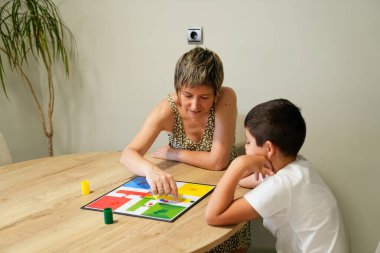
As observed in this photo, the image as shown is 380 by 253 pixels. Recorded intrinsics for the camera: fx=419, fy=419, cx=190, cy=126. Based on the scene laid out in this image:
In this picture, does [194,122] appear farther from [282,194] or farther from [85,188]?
[282,194]

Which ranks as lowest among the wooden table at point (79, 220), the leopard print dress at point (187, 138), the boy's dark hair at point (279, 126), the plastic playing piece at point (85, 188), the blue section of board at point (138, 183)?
the wooden table at point (79, 220)

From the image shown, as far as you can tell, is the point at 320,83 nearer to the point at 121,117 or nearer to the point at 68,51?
the point at 121,117

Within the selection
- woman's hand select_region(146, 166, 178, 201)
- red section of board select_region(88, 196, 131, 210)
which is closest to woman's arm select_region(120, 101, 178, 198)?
woman's hand select_region(146, 166, 178, 201)

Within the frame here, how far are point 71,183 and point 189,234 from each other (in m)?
0.74

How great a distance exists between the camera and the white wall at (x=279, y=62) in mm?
2227

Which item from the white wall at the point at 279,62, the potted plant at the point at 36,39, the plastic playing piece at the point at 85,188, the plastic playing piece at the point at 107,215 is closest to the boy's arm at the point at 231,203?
the plastic playing piece at the point at 107,215

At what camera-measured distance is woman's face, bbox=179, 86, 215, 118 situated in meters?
1.83

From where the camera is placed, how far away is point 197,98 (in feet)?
6.06

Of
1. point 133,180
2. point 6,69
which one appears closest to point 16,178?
point 133,180

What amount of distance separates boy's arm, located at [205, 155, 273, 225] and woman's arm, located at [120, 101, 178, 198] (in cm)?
24

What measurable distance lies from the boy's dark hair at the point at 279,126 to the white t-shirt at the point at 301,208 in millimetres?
81

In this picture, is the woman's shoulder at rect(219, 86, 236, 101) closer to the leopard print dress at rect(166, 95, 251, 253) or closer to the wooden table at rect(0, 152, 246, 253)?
the leopard print dress at rect(166, 95, 251, 253)

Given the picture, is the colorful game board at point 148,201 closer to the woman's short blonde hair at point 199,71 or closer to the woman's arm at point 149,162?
the woman's arm at point 149,162

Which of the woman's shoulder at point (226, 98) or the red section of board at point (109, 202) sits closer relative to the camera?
the red section of board at point (109, 202)
